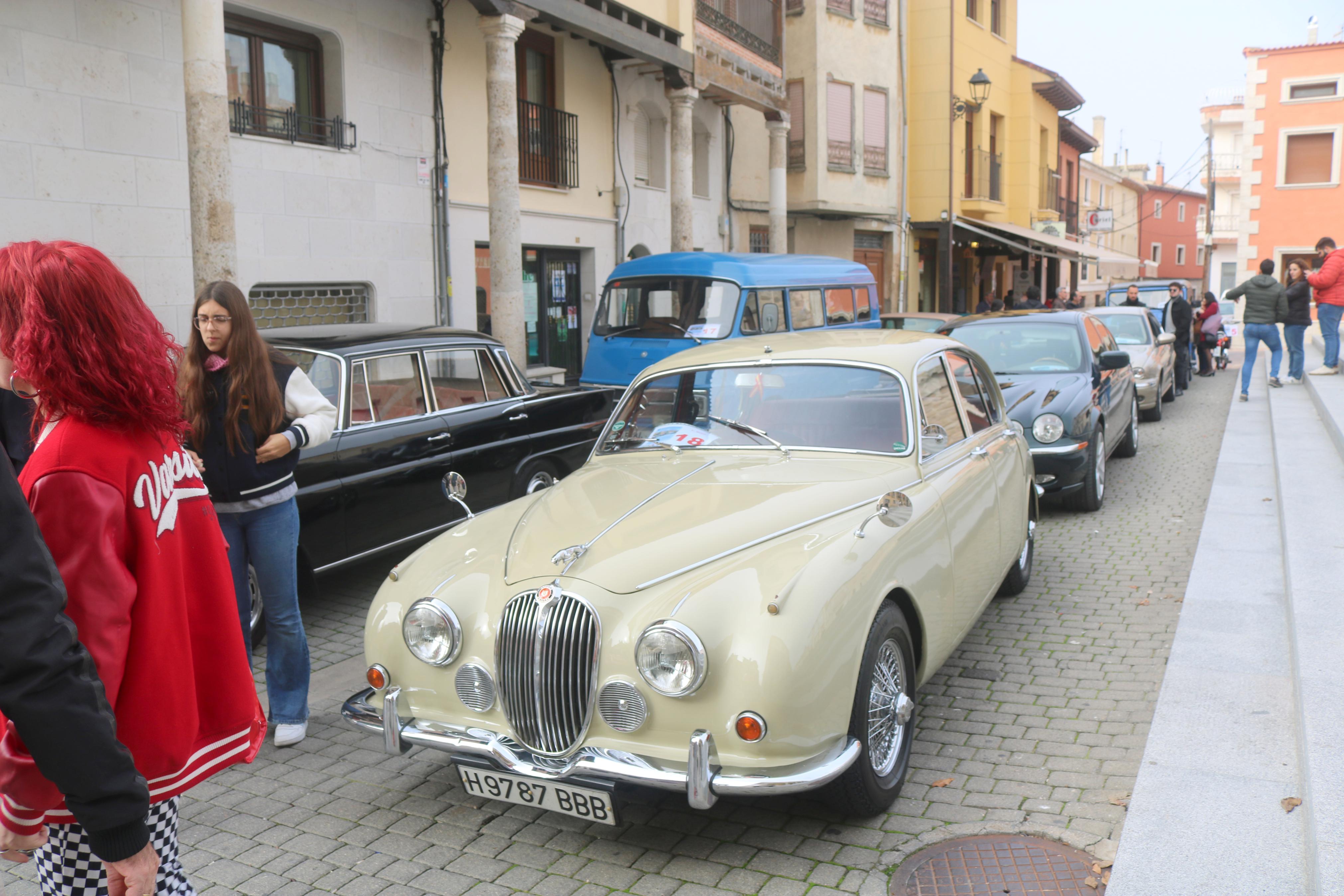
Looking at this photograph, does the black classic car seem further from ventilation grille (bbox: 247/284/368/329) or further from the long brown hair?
ventilation grille (bbox: 247/284/368/329)

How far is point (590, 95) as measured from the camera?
1700 centimetres

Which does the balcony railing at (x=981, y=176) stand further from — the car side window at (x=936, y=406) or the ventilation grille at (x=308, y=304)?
the car side window at (x=936, y=406)

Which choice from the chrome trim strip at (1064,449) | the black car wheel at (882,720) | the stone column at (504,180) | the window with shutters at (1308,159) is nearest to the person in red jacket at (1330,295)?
the chrome trim strip at (1064,449)

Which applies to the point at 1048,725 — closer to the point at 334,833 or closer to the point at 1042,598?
the point at 1042,598

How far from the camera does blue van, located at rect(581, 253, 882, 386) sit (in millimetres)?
11336

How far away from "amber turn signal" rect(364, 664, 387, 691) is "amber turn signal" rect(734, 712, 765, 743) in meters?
1.39

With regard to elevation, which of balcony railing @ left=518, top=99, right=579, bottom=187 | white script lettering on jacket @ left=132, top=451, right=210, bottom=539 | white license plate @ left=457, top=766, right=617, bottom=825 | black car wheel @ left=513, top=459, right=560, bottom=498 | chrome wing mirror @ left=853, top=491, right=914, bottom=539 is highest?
balcony railing @ left=518, top=99, right=579, bottom=187

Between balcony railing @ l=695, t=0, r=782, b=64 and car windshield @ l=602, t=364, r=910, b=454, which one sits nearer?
car windshield @ l=602, t=364, r=910, b=454

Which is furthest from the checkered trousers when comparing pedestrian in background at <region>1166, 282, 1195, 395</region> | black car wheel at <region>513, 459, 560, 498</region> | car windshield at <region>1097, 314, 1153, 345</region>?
pedestrian in background at <region>1166, 282, 1195, 395</region>

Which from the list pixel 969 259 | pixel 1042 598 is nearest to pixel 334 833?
pixel 1042 598

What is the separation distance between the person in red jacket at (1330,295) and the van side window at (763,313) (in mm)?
6710

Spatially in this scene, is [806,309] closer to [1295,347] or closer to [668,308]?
[668,308]

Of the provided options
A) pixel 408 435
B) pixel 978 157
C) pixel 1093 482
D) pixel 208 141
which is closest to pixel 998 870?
pixel 408 435

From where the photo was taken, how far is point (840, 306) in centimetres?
1360
